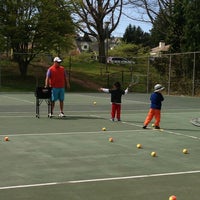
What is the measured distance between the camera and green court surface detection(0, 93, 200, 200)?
222 inches

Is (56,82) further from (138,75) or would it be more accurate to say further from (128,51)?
(128,51)

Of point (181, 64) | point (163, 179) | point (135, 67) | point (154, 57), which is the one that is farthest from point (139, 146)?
point (135, 67)

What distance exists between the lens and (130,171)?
6.83 m

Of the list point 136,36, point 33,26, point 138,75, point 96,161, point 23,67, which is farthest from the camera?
point 136,36

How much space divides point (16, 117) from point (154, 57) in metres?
22.6

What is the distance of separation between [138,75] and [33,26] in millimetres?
9604

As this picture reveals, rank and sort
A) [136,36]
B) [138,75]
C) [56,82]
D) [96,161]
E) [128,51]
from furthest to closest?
[136,36], [128,51], [138,75], [56,82], [96,161]

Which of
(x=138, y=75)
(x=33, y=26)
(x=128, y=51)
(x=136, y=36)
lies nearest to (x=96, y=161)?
(x=33, y=26)

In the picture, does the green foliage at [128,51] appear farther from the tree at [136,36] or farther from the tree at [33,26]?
the tree at [33,26]

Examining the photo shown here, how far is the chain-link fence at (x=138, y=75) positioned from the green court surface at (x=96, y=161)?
61.4 feet

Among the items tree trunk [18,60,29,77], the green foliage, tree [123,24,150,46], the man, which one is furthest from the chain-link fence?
tree [123,24,150,46]

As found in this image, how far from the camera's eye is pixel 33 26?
1362 inches

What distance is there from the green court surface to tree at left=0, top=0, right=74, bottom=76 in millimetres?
22139

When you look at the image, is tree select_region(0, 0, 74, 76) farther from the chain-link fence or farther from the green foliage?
the green foliage
